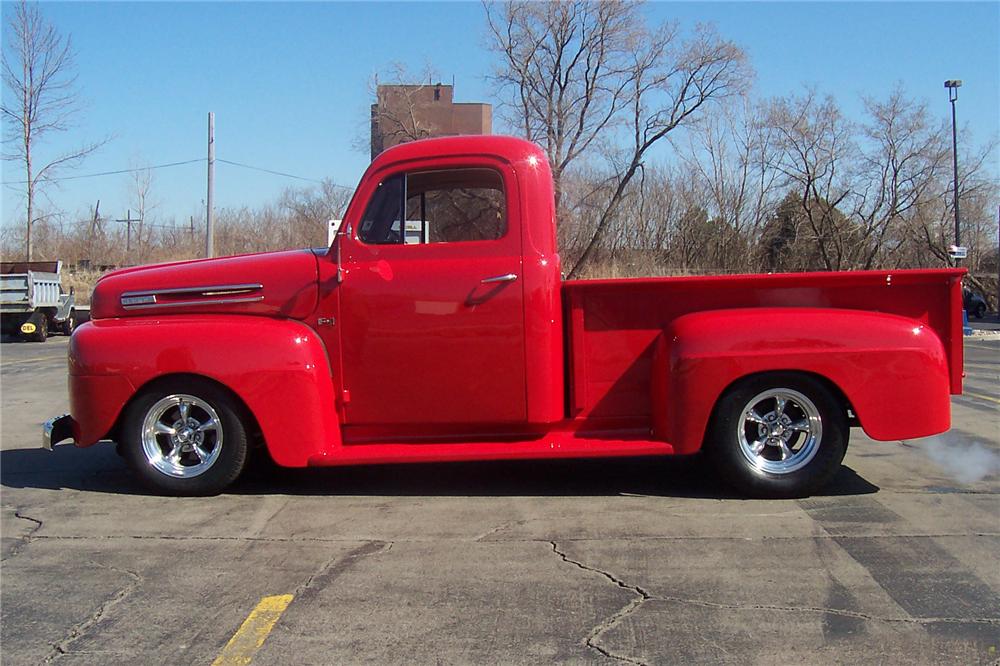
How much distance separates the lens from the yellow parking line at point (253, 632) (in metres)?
3.32

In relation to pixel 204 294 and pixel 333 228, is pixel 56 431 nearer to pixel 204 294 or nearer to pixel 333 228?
pixel 204 294

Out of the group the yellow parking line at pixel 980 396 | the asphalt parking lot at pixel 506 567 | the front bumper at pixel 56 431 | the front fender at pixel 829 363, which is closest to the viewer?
the asphalt parking lot at pixel 506 567

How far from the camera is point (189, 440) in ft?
18.4

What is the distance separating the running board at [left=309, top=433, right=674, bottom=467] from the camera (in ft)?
17.5

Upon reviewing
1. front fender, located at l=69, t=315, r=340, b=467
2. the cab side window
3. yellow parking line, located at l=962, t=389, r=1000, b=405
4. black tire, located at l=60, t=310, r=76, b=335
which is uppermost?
the cab side window

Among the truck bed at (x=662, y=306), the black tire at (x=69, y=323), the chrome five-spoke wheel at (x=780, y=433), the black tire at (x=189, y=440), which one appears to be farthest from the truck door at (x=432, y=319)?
the black tire at (x=69, y=323)

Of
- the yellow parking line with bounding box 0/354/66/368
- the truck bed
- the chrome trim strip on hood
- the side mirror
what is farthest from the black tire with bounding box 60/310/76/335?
the truck bed

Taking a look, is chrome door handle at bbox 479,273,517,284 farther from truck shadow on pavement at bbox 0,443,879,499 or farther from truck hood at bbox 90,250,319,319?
truck shadow on pavement at bbox 0,443,879,499

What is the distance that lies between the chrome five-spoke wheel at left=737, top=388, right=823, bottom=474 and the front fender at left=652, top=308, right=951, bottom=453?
10.1 inches

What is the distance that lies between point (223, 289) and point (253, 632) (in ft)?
8.82

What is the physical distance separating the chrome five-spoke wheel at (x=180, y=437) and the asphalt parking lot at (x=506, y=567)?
250mm

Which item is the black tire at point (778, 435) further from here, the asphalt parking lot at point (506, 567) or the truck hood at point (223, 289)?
the truck hood at point (223, 289)

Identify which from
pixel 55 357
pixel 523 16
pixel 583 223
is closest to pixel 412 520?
pixel 55 357

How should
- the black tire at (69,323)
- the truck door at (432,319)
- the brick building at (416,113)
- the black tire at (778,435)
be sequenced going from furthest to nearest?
the brick building at (416,113) < the black tire at (69,323) < the truck door at (432,319) < the black tire at (778,435)
